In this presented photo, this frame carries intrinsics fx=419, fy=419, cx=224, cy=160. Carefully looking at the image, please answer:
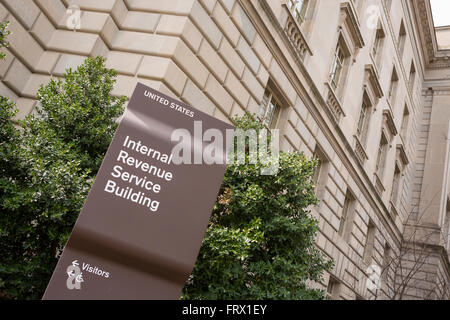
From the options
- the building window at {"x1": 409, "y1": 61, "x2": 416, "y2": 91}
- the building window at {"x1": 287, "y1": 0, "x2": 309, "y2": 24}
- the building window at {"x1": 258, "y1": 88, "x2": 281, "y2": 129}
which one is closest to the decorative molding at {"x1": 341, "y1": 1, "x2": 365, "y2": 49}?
the building window at {"x1": 287, "y1": 0, "x2": 309, "y2": 24}

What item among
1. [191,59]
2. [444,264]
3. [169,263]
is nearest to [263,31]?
[191,59]

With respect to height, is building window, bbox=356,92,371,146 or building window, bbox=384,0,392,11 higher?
building window, bbox=384,0,392,11

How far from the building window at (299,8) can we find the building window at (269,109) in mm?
2868

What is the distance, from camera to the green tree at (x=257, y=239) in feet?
19.8

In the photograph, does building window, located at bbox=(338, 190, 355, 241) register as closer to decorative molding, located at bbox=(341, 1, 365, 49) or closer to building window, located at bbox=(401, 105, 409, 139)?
decorative molding, located at bbox=(341, 1, 365, 49)

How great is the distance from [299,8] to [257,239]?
9.50 metres

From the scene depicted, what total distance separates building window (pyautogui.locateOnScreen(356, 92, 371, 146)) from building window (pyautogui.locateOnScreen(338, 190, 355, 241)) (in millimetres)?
2720

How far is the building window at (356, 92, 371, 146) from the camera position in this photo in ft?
62.6

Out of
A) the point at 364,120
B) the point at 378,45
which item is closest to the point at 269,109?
the point at 364,120

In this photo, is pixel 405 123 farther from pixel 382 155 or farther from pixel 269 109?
pixel 269 109

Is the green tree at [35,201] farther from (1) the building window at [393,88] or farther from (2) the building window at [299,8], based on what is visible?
(1) the building window at [393,88]

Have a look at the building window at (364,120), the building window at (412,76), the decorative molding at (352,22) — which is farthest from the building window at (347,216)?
the building window at (412,76)

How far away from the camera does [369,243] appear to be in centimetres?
2058
